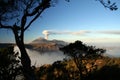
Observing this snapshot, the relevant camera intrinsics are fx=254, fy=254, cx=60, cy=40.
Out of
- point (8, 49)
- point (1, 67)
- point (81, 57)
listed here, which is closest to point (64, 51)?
point (81, 57)

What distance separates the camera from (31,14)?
686 inches

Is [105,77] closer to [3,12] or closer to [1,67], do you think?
[1,67]

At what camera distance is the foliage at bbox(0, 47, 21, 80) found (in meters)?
19.1

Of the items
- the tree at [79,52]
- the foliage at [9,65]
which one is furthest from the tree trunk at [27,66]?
the tree at [79,52]

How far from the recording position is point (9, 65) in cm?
2355

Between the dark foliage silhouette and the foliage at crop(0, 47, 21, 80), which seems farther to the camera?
the dark foliage silhouette

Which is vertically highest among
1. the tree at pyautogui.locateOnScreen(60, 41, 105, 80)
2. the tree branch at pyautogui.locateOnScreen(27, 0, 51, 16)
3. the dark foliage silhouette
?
the tree branch at pyautogui.locateOnScreen(27, 0, 51, 16)

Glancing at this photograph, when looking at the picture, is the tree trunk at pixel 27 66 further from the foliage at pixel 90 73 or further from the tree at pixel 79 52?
the tree at pixel 79 52

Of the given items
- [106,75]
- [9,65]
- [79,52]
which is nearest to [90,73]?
[106,75]

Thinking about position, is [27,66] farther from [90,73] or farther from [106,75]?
[106,75]

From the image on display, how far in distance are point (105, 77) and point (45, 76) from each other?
888 inches

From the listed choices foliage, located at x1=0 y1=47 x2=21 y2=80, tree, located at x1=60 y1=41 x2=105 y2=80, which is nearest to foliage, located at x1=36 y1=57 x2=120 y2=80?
tree, located at x1=60 y1=41 x2=105 y2=80

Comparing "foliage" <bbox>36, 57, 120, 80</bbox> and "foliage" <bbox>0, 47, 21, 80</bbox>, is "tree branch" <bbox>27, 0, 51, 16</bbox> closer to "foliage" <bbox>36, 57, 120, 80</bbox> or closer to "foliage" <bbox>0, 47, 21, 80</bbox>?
"foliage" <bbox>0, 47, 21, 80</bbox>

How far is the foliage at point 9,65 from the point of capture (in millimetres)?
19109
